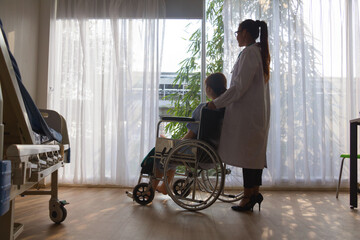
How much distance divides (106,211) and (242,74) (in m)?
1.33

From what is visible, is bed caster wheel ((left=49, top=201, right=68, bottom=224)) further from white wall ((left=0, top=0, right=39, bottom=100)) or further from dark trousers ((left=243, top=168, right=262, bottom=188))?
white wall ((left=0, top=0, right=39, bottom=100))

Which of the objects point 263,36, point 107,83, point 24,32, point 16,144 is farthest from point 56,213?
point 24,32

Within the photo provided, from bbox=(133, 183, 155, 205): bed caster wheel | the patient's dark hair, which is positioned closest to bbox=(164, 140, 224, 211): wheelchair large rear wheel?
bbox=(133, 183, 155, 205): bed caster wheel

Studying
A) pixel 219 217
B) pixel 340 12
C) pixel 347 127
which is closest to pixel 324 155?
pixel 347 127

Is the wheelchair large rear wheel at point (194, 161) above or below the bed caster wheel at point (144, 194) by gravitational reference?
above

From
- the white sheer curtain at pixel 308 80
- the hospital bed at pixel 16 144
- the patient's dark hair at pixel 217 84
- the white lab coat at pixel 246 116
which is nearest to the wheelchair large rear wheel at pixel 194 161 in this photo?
the white lab coat at pixel 246 116

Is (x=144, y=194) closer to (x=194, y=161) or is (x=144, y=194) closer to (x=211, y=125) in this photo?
(x=194, y=161)

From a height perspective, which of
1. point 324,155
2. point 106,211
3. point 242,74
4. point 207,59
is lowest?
point 106,211

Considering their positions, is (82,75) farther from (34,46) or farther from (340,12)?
(340,12)

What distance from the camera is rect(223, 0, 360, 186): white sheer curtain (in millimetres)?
3473

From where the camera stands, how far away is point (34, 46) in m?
3.46

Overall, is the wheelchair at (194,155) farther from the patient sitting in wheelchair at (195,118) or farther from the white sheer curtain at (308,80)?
the white sheer curtain at (308,80)

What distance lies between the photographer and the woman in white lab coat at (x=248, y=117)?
2287mm

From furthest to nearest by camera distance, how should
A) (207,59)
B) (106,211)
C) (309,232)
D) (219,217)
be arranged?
(207,59), (106,211), (219,217), (309,232)
